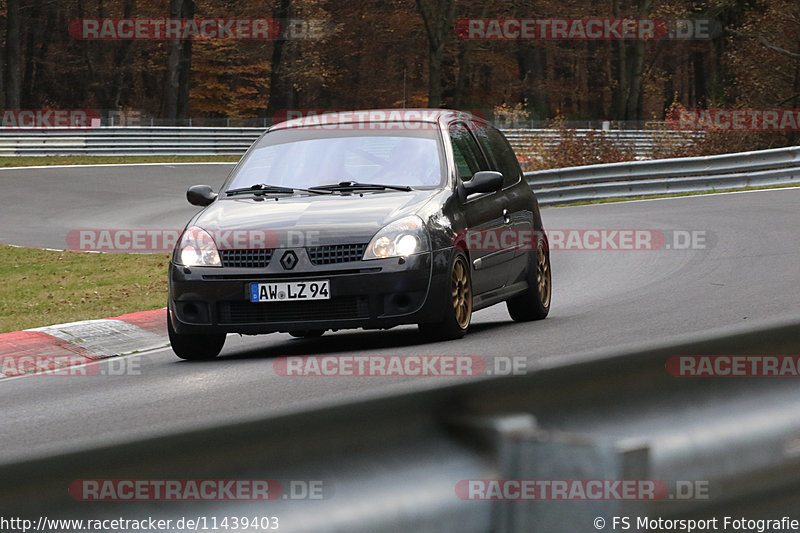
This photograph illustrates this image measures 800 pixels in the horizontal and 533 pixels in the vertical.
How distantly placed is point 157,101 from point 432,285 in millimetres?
75631

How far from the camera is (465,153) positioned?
33.4 ft

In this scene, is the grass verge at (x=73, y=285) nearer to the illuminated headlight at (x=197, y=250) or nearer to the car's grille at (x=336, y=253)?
the illuminated headlight at (x=197, y=250)

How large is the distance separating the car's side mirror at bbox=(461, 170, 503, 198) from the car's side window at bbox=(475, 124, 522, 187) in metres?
1.05

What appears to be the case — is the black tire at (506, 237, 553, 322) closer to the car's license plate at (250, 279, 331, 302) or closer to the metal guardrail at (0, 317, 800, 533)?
the car's license plate at (250, 279, 331, 302)

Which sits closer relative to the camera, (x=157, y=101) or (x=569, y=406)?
(x=569, y=406)

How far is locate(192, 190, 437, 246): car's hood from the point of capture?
8.64 m

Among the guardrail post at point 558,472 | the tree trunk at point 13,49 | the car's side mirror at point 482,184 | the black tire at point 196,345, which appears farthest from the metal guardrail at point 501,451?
the tree trunk at point 13,49

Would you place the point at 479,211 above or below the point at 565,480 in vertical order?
below

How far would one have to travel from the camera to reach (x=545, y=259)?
1109 cm

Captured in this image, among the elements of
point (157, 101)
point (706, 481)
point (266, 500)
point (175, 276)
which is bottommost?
point (157, 101)

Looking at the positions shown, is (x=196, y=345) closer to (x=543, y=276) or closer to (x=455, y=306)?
(x=455, y=306)

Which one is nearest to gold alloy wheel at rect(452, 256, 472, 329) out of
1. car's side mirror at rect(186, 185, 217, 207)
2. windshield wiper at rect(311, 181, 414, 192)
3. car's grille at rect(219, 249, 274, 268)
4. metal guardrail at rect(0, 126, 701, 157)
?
windshield wiper at rect(311, 181, 414, 192)

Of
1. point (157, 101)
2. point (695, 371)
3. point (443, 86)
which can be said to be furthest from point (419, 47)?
point (695, 371)

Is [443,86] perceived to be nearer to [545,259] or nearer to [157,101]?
[157,101]
